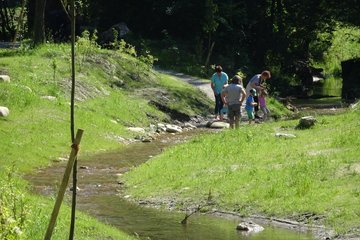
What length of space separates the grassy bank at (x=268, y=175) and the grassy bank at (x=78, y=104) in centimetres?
361

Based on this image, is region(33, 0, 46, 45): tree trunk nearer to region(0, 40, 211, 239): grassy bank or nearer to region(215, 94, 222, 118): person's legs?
region(0, 40, 211, 239): grassy bank

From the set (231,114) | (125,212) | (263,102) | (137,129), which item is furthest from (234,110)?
(125,212)

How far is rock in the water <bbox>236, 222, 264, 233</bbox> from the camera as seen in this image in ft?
55.1

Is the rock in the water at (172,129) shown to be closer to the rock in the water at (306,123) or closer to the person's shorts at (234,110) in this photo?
the person's shorts at (234,110)

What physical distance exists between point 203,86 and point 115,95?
367 inches

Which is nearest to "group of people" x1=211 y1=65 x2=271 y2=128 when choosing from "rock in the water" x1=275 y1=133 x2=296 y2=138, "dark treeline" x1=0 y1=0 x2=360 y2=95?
"rock in the water" x1=275 y1=133 x2=296 y2=138

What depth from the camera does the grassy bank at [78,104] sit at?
23.9 m

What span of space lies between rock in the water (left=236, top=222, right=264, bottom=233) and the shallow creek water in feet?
0.48

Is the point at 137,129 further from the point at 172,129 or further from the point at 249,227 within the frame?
the point at 249,227

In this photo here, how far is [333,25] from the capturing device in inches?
2365

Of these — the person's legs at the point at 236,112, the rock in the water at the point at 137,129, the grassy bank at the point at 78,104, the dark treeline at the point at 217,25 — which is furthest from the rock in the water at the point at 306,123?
the dark treeline at the point at 217,25

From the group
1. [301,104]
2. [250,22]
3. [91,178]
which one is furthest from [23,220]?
[250,22]

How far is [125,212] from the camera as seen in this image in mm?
18938

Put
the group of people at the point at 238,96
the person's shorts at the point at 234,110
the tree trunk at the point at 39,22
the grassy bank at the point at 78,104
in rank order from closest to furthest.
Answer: the grassy bank at the point at 78,104 → the group of people at the point at 238,96 → the person's shorts at the point at 234,110 → the tree trunk at the point at 39,22
